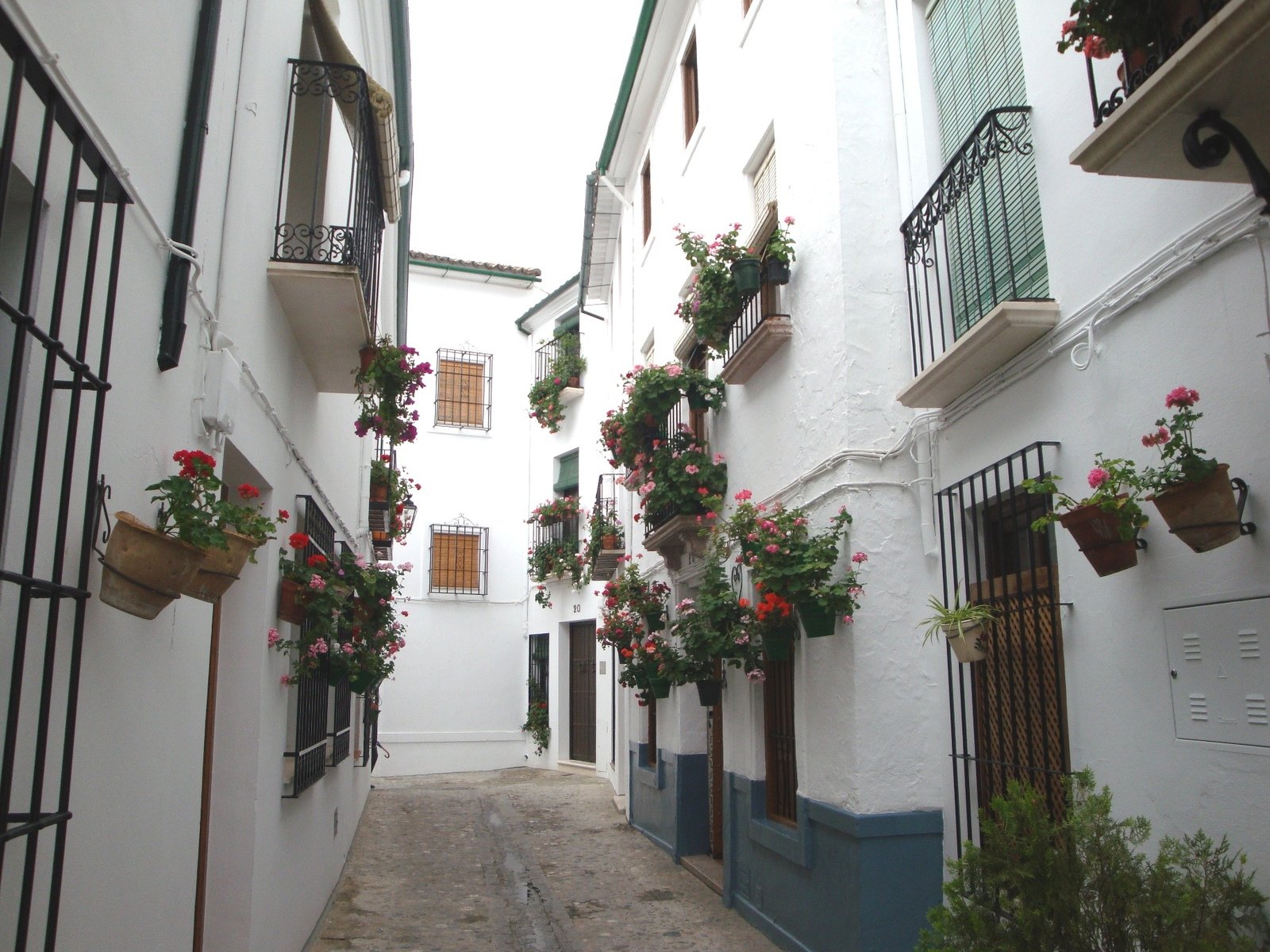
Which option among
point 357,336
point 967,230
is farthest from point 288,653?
point 967,230

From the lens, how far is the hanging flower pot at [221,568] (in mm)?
3539

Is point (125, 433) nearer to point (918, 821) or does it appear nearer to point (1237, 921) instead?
point (1237, 921)

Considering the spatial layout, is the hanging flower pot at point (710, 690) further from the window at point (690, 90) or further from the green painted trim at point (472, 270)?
the green painted trim at point (472, 270)

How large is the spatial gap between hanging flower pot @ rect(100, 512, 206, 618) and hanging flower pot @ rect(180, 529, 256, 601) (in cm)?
26

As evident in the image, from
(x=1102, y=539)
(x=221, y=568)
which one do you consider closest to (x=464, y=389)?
(x=221, y=568)

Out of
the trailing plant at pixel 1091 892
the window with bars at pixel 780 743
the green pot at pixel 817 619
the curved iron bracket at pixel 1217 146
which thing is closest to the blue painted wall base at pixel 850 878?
the window with bars at pixel 780 743

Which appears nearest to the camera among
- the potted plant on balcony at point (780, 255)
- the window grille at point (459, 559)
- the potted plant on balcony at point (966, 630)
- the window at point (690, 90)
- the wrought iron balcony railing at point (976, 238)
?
the potted plant on balcony at point (966, 630)

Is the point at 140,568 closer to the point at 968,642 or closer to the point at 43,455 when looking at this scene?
the point at 43,455

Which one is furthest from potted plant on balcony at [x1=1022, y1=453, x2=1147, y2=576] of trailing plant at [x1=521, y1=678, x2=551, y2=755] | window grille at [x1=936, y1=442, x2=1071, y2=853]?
trailing plant at [x1=521, y1=678, x2=551, y2=755]

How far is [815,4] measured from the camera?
730cm

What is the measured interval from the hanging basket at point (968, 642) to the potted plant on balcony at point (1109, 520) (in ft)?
3.40

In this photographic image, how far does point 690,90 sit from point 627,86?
5.28ft

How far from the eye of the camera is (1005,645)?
5.32 meters

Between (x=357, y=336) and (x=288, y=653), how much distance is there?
6.66ft
